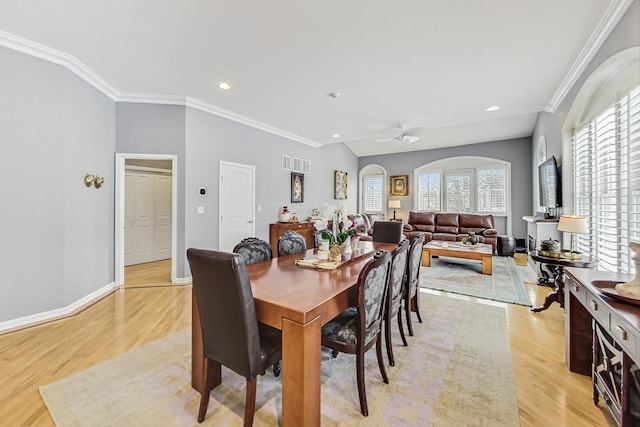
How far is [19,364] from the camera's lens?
216 centimetres

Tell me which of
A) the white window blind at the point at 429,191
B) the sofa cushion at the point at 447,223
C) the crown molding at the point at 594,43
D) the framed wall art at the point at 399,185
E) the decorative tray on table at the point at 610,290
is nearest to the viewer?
the decorative tray on table at the point at 610,290

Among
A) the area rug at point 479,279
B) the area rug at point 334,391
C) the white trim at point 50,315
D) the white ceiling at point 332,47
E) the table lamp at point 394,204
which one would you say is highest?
the white ceiling at point 332,47

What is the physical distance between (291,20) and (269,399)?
296 cm

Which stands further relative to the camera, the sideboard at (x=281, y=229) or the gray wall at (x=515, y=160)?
the gray wall at (x=515, y=160)

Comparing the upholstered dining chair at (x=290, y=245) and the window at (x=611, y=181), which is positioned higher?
the window at (x=611, y=181)

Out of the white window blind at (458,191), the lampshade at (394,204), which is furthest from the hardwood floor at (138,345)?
the lampshade at (394,204)

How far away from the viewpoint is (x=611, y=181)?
105 inches

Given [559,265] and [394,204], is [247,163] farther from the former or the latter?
[394,204]

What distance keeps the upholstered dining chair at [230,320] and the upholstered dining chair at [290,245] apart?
128 cm

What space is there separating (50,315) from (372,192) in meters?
8.19

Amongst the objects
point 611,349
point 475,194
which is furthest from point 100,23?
point 475,194

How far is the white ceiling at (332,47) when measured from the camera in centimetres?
224

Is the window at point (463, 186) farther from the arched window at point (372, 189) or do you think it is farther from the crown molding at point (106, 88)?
the crown molding at point (106, 88)

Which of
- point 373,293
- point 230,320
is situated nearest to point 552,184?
point 373,293
